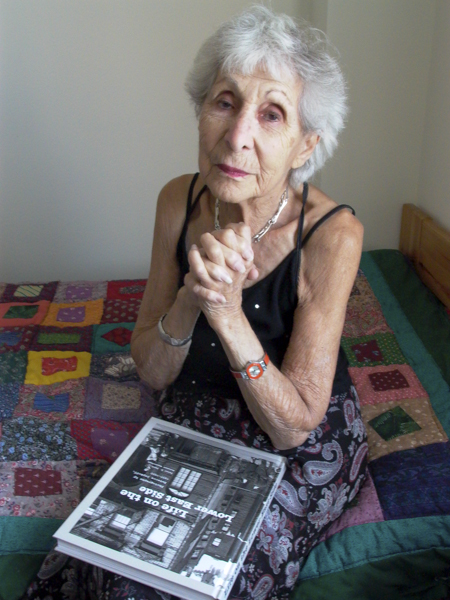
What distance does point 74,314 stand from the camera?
6.61 ft

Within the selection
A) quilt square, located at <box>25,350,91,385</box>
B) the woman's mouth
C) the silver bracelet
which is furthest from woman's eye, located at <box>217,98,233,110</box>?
quilt square, located at <box>25,350,91,385</box>

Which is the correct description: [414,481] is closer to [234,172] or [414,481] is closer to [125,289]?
[234,172]

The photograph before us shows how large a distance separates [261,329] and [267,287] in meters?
0.09

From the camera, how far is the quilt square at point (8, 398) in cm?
153

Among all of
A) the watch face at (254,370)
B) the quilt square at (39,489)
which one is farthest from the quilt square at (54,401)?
the watch face at (254,370)

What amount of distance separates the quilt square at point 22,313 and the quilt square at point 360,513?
1.14m

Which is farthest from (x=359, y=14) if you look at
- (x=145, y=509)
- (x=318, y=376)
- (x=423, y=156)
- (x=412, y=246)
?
(x=145, y=509)

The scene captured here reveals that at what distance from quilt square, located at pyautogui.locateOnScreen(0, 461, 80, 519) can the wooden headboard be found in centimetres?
122

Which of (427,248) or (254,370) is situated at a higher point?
(254,370)

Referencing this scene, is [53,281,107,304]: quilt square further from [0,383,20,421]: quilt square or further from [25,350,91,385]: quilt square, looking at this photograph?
[0,383,20,421]: quilt square

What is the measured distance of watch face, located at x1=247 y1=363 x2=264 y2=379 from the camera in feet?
3.42

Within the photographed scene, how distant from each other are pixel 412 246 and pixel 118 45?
1.31 m

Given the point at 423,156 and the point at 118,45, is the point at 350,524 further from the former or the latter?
the point at 118,45

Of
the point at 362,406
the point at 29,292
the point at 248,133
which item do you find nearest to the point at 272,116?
the point at 248,133
